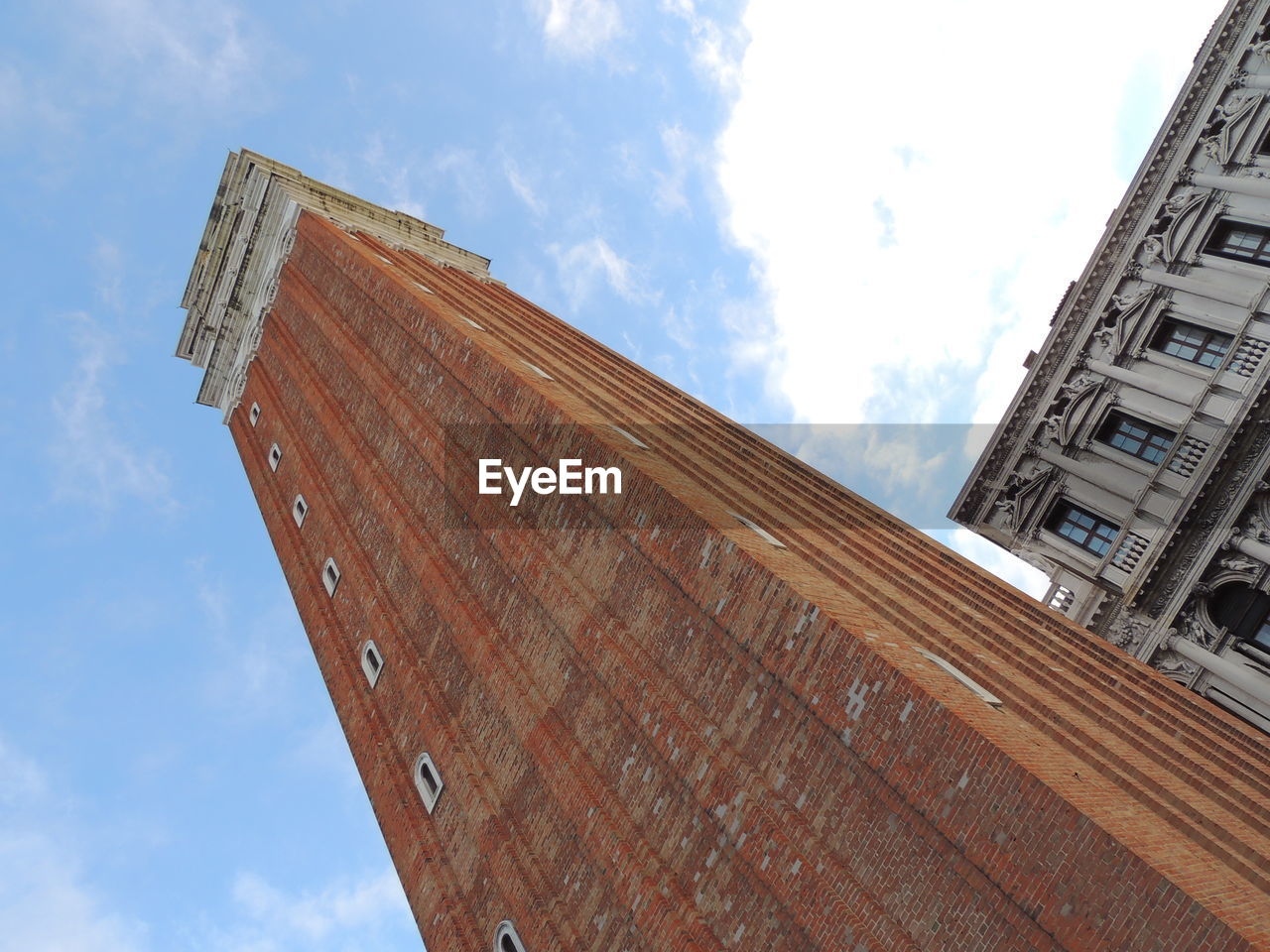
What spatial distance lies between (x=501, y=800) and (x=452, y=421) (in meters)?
8.81

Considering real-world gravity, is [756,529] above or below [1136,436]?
below

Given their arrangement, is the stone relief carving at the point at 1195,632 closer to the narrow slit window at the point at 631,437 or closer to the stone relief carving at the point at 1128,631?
the stone relief carving at the point at 1128,631

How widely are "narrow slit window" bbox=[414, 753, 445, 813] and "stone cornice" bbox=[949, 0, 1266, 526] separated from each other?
1920 centimetres

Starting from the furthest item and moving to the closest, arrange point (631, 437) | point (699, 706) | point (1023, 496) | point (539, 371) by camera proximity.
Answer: point (1023, 496)
point (539, 371)
point (631, 437)
point (699, 706)

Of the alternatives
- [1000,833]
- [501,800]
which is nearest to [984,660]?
[1000,833]

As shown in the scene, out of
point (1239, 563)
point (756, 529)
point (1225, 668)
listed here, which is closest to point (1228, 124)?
point (1239, 563)

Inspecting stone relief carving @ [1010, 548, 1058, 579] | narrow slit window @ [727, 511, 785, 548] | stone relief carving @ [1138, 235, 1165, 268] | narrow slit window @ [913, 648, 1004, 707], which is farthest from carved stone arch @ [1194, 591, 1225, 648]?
narrow slit window @ [727, 511, 785, 548]

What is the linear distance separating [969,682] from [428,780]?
11747mm

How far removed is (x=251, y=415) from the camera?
38.7m

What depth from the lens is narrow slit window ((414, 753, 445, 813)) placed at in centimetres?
1908

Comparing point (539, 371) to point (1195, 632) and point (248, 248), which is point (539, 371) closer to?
point (1195, 632)

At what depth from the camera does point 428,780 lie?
19.6 meters

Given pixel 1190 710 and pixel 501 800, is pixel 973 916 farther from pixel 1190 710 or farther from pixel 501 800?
pixel 1190 710

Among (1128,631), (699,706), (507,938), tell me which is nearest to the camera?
(699,706)
